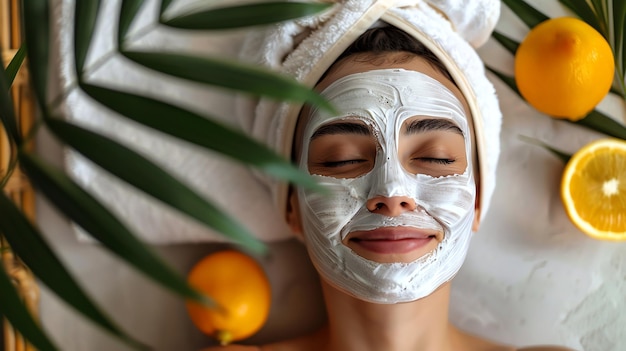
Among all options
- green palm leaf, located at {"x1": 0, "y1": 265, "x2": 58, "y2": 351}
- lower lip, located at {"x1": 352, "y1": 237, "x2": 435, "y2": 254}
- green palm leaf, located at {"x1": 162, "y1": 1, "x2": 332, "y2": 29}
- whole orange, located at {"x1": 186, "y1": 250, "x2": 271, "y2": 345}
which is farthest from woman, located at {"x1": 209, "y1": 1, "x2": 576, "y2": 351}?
green palm leaf, located at {"x1": 0, "y1": 265, "x2": 58, "y2": 351}

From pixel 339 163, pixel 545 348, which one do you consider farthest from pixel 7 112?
pixel 545 348

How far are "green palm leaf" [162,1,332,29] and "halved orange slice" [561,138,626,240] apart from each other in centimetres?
71

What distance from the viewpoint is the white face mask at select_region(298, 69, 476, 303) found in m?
0.83

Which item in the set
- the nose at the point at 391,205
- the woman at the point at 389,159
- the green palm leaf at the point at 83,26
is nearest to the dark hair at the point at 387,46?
the woman at the point at 389,159

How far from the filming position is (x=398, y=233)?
0.83m

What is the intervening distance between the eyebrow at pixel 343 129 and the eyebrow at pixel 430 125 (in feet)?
0.19

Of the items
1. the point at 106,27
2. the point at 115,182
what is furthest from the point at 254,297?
the point at 106,27

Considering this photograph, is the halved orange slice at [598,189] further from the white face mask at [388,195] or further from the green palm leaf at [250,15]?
the green palm leaf at [250,15]

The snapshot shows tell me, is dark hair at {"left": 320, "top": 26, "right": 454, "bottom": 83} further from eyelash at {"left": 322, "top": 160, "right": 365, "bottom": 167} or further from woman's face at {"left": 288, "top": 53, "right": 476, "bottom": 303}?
eyelash at {"left": 322, "top": 160, "right": 365, "bottom": 167}

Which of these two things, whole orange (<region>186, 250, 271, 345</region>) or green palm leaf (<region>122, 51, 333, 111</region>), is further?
whole orange (<region>186, 250, 271, 345</region>)

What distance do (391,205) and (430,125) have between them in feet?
0.45

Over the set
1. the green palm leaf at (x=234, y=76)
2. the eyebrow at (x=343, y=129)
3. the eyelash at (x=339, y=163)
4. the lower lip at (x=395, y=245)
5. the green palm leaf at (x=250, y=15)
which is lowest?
the lower lip at (x=395, y=245)

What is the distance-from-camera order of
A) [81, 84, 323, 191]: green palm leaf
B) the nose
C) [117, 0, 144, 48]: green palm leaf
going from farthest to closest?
the nose → [117, 0, 144, 48]: green palm leaf → [81, 84, 323, 191]: green palm leaf

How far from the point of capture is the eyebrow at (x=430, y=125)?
86 cm
